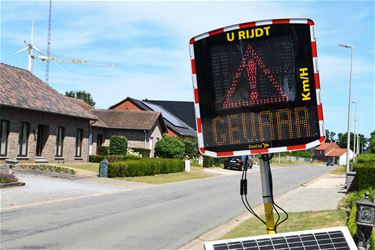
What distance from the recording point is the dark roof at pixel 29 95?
2938 cm

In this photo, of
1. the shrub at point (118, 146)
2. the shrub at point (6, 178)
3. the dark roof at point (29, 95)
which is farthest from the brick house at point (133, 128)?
the shrub at point (6, 178)

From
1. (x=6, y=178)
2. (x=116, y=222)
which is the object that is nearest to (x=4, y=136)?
(x=6, y=178)

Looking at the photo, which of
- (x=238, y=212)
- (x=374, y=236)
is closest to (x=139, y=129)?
(x=238, y=212)

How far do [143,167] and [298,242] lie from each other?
28296mm

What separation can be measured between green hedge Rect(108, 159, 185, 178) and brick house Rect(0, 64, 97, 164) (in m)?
5.92

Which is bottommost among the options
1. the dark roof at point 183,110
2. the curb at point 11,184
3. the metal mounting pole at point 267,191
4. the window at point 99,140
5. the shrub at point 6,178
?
the curb at point 11,184

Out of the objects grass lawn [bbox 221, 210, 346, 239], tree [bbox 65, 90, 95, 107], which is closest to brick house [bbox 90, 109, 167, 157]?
grass lawn [bbox 221, 210, 346, 239]

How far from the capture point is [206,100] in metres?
3.88

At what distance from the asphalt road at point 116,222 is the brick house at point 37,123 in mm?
12218

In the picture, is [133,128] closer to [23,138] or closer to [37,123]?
[37,123]

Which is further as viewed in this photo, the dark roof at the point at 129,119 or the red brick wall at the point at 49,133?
the dark roof at the point at 129,119

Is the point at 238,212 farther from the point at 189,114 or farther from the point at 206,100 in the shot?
the point at 189,114

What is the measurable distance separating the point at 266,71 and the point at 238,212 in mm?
12359

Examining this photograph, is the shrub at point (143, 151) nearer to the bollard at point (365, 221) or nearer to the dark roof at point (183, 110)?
the dark roof at point (183, 110)
